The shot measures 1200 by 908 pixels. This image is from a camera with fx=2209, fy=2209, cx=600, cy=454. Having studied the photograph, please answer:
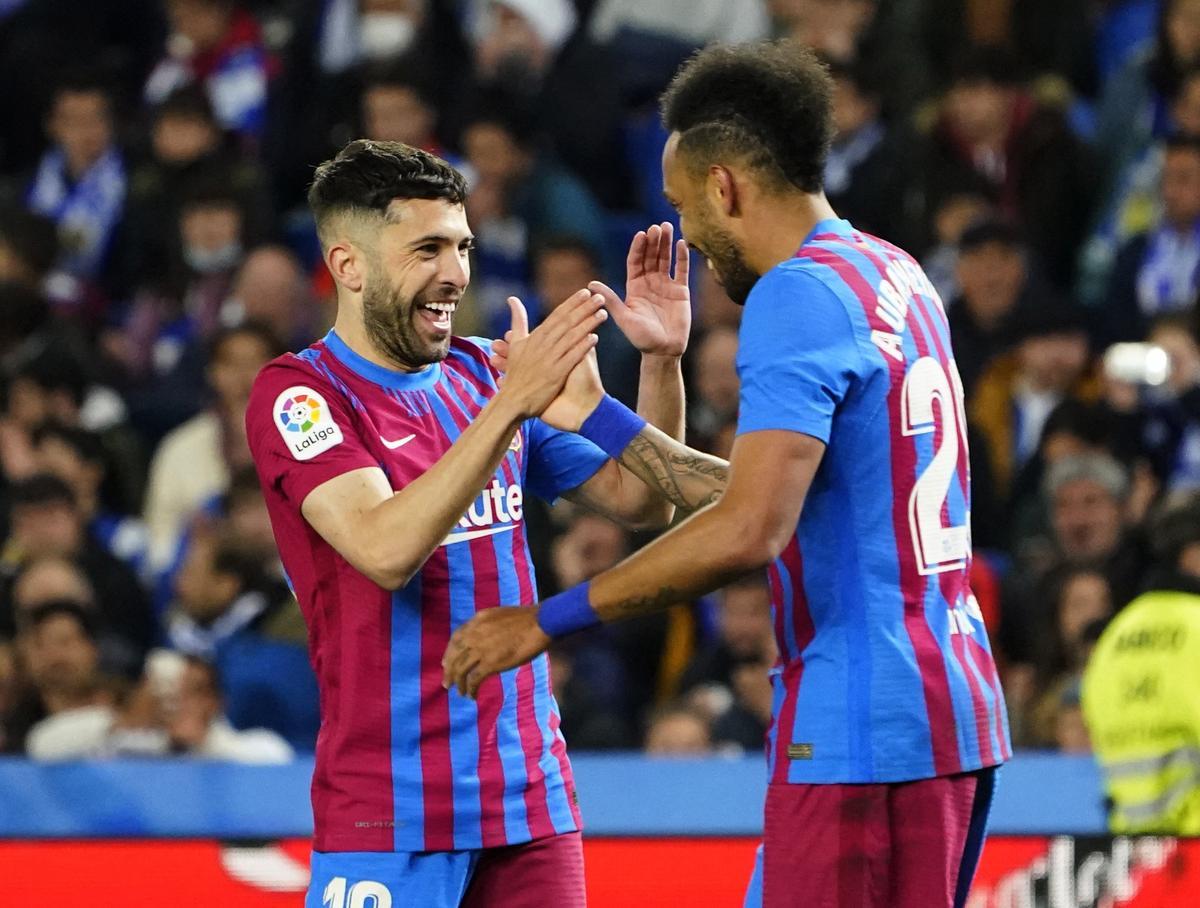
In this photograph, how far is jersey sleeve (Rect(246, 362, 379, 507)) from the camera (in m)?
4.10

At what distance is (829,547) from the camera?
3766mm

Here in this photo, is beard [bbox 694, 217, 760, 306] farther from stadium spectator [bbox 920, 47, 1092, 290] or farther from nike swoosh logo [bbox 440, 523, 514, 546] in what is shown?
stadium spectator [bbox 920, 47, 1092, 290]

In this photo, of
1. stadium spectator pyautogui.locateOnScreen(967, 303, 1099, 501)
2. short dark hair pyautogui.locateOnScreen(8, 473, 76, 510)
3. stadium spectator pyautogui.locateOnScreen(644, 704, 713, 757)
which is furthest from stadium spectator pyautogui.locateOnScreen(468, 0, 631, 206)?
stadium spectator pyautogui.locateOnScreen(644, 704, 713, 757)

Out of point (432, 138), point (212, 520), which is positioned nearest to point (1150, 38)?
point (432, 138)

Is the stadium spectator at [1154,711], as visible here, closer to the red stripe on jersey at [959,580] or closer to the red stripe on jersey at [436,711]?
the red stripe on jersey at [959,580]

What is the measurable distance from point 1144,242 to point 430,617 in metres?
→ 5.80

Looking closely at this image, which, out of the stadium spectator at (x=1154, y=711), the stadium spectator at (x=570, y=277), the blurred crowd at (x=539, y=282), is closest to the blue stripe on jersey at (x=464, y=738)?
the stadium spectator at (x=1154, y=711)

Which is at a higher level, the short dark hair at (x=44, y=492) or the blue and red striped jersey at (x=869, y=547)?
the short dark hair at (x=44, y=492)

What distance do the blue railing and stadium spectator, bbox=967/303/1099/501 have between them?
2406 mm

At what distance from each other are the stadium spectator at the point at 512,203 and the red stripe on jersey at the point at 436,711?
5.80 meters

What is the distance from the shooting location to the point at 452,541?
4180 millimetres

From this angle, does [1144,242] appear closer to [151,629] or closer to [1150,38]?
[1150,38]

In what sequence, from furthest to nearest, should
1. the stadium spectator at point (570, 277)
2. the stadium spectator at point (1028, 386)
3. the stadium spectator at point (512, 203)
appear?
the stadium spectator at point (512, 203), the stadium spectator at point (570, 277), the stadium spectator at point (1028, 386)

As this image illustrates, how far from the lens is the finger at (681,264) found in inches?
173
